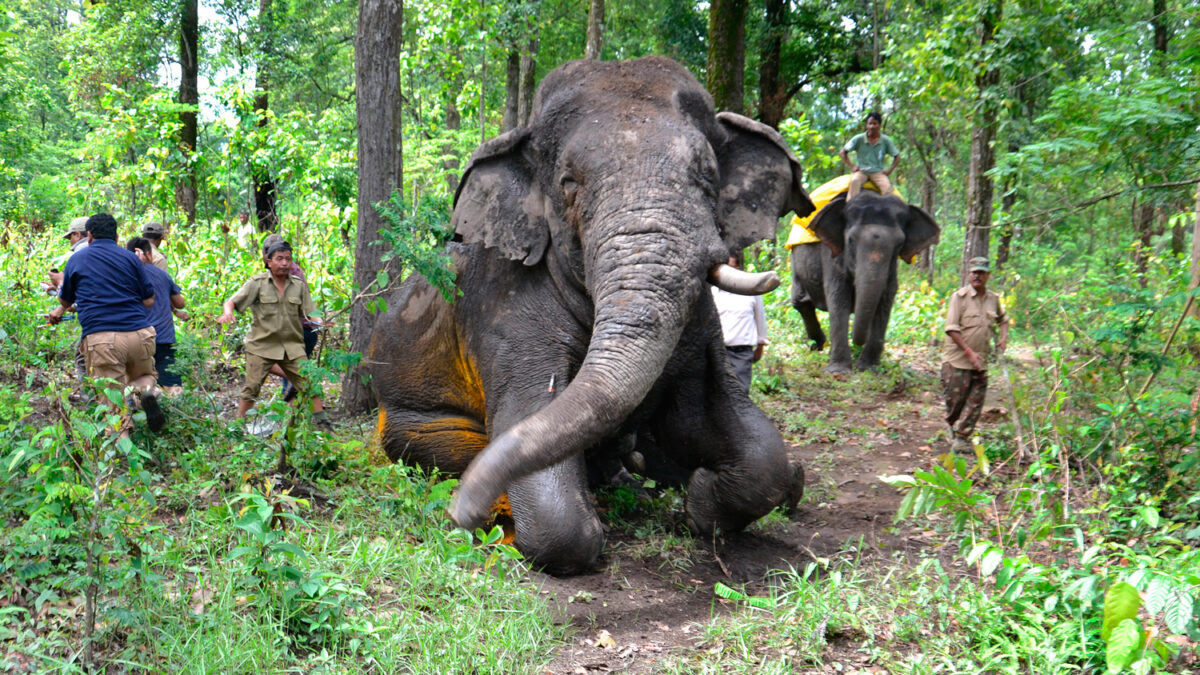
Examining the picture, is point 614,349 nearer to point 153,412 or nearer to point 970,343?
point 153,412

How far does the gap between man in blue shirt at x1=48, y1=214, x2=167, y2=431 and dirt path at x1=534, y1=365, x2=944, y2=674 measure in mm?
3738

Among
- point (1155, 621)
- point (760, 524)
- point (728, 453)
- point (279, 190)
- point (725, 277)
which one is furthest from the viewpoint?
point (279, 190)

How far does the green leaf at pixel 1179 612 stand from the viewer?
3.02 metres

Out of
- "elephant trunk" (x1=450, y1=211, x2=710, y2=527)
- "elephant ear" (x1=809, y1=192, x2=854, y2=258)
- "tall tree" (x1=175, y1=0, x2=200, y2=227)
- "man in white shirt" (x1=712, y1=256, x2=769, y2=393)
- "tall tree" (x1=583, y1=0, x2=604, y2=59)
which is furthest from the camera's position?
"tall tree" (x1=175, y1=0, x2=200, y2=227)

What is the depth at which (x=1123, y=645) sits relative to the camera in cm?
305

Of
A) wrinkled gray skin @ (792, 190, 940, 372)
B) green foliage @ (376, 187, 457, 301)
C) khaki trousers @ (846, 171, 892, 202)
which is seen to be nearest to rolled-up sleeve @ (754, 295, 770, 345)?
wrinkled gray skin @ (792, 190, 940, 372)

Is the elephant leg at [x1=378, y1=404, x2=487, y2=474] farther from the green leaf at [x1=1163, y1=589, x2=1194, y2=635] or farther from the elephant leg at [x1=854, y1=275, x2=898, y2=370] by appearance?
the elephant leg at [x1=854, y1=275, x2=898, y2=370]

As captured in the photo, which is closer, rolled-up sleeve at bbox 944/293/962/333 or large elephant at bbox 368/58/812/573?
large elephant at bbox 368/58/812/573

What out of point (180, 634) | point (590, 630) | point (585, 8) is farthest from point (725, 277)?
point (585, 8)

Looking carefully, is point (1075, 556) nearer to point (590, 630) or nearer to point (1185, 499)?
point (1185, 499)

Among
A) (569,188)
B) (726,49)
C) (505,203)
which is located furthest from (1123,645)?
(726,49)

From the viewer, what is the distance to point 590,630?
4.45 metres

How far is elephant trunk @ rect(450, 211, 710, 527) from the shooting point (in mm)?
3850

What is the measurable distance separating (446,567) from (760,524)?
2.26 meters
